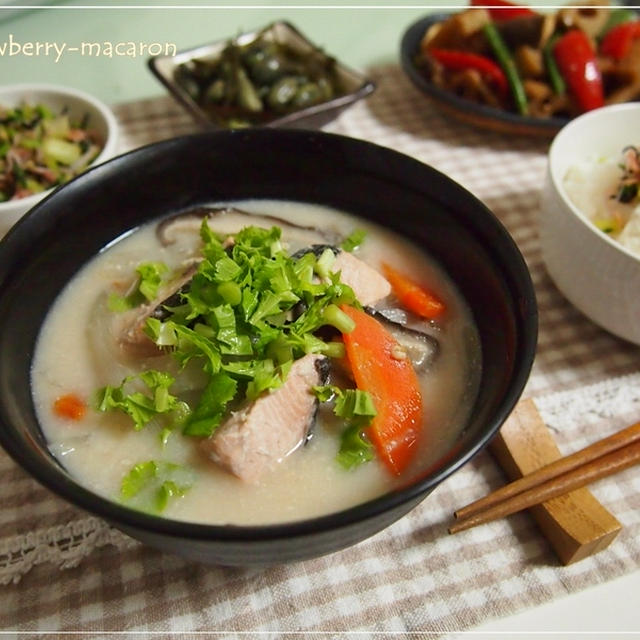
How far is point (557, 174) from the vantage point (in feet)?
5.29

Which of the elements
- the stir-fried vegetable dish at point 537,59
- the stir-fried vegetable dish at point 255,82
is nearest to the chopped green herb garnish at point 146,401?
the stir-fried vegetable dish at point 255,82

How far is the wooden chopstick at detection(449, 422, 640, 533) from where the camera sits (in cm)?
117

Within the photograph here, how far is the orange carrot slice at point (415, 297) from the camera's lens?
4.45 feet

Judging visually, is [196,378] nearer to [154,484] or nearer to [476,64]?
[154,484]

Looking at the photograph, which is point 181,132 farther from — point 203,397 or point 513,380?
point 513,380

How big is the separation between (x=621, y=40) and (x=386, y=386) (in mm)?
1765

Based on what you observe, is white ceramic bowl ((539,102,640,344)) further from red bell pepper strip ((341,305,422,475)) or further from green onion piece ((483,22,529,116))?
red bell pepper strip ((341,305,422,475))

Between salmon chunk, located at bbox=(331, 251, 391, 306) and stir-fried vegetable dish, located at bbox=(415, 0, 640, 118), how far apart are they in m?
1.13

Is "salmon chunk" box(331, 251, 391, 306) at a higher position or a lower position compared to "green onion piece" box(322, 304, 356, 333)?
lower

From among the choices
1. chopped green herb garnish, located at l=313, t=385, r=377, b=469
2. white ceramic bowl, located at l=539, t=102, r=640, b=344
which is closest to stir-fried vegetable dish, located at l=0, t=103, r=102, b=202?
chopped green herb garnish, located at l=313, t=385, r=377, b=469

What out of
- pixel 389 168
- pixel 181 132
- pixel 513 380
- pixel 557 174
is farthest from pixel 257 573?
pixel 181 132

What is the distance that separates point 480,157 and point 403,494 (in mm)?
1493

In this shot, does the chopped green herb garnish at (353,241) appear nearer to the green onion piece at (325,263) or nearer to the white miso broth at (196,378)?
the white miso broth at (196,378)

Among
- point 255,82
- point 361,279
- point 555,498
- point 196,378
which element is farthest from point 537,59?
point 196,378
